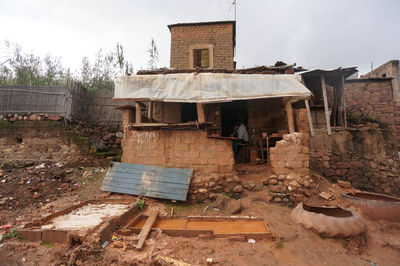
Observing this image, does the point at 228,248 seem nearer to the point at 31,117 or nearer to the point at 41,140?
the point at 41,140

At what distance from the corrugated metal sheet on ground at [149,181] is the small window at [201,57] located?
6.72 metres

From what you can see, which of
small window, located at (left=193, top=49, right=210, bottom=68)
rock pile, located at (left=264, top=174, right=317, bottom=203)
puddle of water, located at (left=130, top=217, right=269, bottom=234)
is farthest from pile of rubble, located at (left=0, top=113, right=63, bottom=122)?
rock pile, located at (left=264, top=174, right=317, bottom=203)

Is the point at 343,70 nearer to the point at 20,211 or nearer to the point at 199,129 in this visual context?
the point at 199,129

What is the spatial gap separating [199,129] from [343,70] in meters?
7.15

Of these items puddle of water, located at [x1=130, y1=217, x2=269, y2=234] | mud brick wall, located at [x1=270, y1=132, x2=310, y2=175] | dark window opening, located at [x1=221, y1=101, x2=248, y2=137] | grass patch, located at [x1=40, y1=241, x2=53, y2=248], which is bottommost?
puddle of water, located at [x1=130, y1=217, x2=269, y2=234]

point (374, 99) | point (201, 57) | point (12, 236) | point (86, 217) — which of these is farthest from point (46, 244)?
point (374, 99)

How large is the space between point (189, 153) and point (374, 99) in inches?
516

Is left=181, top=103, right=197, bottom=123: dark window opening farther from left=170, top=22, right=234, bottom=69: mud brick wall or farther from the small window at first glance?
the small window

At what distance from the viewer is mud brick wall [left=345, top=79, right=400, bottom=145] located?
38.0 feet

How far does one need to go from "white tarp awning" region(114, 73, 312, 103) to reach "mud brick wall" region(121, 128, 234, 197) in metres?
1.05

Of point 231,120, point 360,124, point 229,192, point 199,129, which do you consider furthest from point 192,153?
point 360,124

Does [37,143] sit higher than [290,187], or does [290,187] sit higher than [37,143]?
[37,143]

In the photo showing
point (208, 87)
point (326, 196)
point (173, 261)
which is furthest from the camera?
point (208, 87)

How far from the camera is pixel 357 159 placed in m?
8.65
